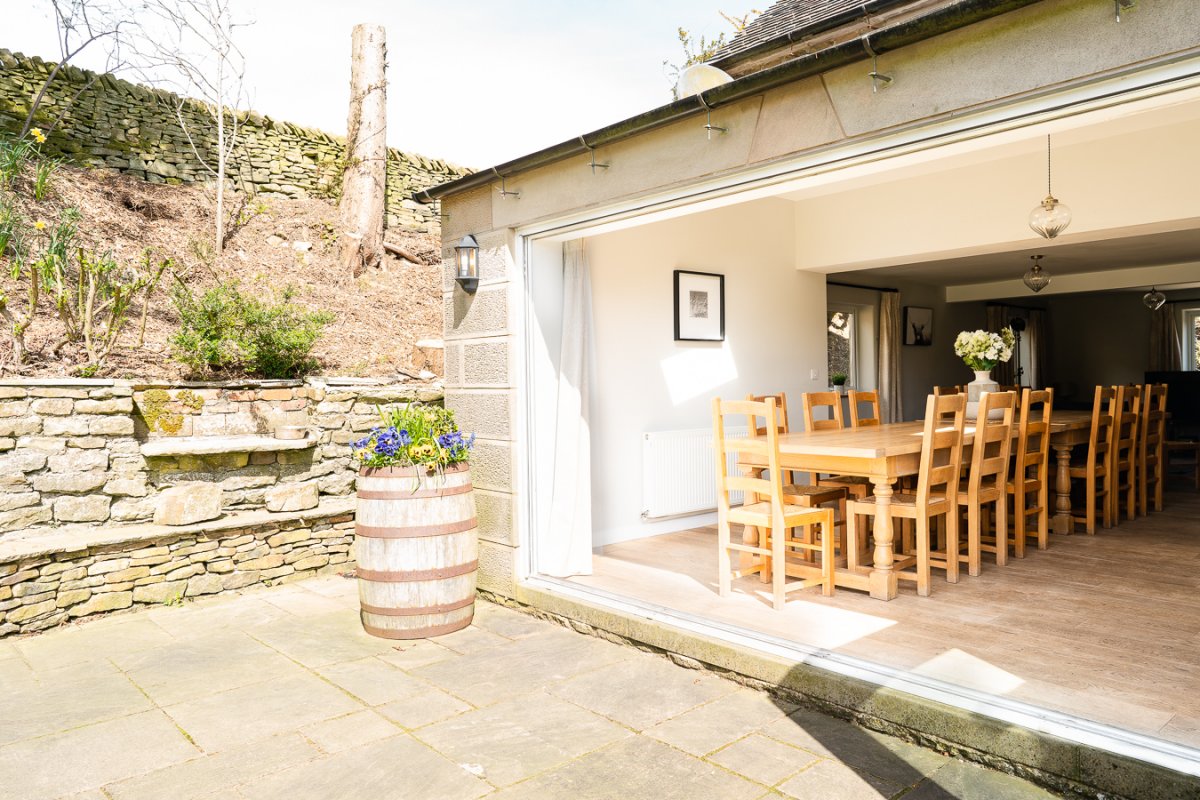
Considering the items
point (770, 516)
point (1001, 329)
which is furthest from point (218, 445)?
point (1001, 329)

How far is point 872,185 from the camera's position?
6.29 metres

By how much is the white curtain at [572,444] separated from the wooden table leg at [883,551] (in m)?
1.44

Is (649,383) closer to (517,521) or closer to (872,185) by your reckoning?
(517,521)

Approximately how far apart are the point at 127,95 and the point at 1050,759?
907cm

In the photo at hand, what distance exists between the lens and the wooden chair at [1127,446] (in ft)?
17.2

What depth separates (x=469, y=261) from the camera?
4.17m

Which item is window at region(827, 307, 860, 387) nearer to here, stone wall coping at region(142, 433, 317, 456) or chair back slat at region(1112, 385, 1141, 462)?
chair back slat at region(1112, 385, 1141, 462)

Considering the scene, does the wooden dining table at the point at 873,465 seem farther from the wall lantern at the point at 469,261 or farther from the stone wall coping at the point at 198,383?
the stone wall coping at the point at 198,383

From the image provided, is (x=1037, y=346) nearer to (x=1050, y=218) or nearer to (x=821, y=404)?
(x=1050, y=218)

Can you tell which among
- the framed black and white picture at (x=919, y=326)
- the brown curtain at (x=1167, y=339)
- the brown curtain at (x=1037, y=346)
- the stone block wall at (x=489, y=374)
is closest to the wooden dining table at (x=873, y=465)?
the stone block wall at (x=489, y=374)

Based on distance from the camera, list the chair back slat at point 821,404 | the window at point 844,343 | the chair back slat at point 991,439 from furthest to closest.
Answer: the window at point 844,343
the chair back slat at point 821,404
the chair back slat at point 991,439

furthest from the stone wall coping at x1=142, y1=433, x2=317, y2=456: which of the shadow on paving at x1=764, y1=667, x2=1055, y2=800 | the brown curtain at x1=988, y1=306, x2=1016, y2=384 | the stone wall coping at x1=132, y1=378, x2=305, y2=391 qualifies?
the brown curtain at x1=988, y1=306, x2=1016, y2=384

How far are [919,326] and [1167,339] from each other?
Result: 16.0ft

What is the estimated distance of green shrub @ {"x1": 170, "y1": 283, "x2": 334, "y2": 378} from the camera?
4.85m
